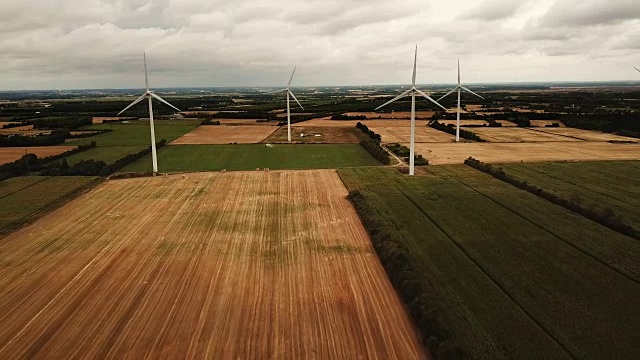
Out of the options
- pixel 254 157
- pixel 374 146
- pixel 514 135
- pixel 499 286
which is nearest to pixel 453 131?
pixel 514 135

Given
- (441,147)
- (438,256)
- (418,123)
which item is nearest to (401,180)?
(438,256)

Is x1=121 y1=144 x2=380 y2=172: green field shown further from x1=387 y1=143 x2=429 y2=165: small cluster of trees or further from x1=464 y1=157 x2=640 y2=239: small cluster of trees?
x1=464 y1=157 x2=640 y2=239: small cluster of trees

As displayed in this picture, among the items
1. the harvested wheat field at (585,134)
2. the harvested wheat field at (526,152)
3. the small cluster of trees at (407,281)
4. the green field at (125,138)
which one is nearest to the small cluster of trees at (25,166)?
the green field at (125,138)

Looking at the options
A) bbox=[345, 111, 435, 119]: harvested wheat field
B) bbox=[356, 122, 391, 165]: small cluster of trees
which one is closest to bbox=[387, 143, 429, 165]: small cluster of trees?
→ bbox=[356, 122, 391, 165]: small cluster of trees

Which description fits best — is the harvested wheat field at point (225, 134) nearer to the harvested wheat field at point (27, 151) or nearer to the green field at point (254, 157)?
the green field at point (254, 157)

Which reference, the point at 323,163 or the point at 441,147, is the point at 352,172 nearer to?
the point at 323,163
